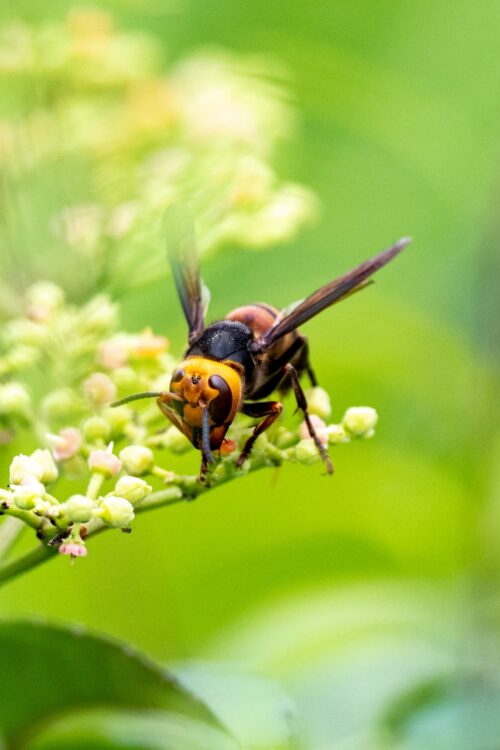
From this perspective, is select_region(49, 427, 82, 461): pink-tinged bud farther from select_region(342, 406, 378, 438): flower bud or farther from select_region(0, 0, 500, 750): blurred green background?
select_region(0, 0, 500, 750): blurred green background

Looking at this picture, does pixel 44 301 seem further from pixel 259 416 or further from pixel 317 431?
pixel 317 431

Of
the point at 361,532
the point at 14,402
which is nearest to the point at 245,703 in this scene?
the point at 14,402

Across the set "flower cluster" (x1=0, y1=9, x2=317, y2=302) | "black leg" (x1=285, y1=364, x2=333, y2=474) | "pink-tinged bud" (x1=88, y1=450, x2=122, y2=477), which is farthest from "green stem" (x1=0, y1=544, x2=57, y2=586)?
"flower cluster" (x1=0, y1=9, x2=317, y2=302)

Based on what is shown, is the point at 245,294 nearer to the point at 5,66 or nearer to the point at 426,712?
the point at 5,66

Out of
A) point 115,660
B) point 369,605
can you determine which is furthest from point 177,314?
point 115,660

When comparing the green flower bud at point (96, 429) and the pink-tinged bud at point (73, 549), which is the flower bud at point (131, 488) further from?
the green flower bud at point (96, 429)

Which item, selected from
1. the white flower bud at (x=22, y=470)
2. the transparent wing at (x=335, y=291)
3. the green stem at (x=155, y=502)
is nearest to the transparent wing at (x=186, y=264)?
the transparent wing at (x=335, y=291)
